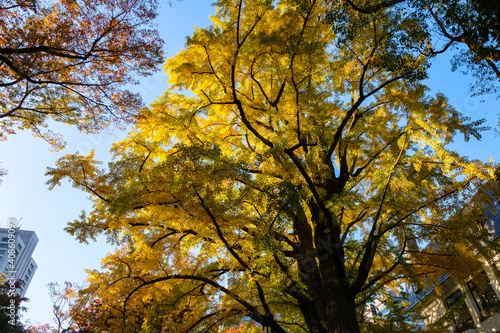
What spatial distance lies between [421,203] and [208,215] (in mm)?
3583

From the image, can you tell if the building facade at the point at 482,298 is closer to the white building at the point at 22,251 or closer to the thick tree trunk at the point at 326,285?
the thick tree trunk at the point at 326,285

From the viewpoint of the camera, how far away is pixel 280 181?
238 inches

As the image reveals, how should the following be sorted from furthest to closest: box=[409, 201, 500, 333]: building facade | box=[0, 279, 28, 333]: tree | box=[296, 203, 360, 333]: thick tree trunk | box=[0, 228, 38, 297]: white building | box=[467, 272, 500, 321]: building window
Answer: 1. box=[0, 228, 38, 297]: white building
2. box=[0, 279, 28, 333]: tree
3. box=[467, 272, 500, 321]: building window
4. box=[409, 201, 500, 333]: building facade
5. box=[296, 203, 360, 333]: thick tree trunk

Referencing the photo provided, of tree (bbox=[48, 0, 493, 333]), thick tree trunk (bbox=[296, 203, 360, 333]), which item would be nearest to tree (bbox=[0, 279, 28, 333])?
tree (bbox=[48, 0, 493, 333])

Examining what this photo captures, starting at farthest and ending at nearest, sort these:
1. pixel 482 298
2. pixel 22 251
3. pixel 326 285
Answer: pixel 22 251, pixel 482 298, pixel 326 285

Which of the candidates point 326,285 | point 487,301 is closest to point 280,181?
point 326,285

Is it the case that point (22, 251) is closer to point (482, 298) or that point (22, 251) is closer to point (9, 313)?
point (9, 313)

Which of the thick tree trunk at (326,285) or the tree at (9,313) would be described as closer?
the thick tree trunk at (326,285)

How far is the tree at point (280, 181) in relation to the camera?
5012 millimetres

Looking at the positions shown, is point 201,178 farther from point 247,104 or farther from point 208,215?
point 247,104

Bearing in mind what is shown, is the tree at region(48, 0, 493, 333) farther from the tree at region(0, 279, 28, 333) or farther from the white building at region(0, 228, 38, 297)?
the white building at region(0, 228, 38, 297)

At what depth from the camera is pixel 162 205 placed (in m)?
5.23

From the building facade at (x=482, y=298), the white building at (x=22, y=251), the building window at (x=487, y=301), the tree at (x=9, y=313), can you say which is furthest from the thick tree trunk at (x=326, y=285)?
the white building at (x=22, y=251)

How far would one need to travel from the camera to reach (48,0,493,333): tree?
5.01 meters
